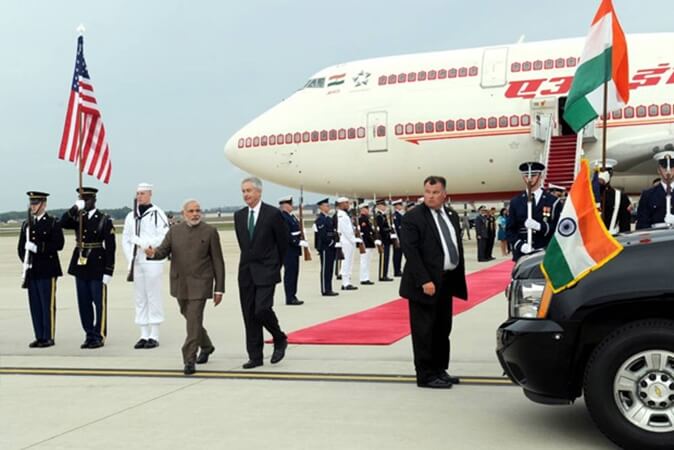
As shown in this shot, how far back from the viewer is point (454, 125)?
2589 centimetres

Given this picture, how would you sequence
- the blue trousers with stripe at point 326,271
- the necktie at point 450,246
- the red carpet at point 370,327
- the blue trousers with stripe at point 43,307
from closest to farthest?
1. the necktie at point 450,246
2. the red carpet at point 370,327
3. the blue trousers with stripe at point 43,307
4. the blue trousers with stripe at point 326,271

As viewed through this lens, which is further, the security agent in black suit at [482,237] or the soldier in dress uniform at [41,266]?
the security agent in black suit at [482,237]

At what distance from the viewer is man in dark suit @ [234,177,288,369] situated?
7559mm

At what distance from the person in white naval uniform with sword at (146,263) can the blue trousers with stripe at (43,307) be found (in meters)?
0.97

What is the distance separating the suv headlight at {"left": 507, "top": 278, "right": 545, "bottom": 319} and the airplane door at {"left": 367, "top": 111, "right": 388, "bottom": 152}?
71.0 feet

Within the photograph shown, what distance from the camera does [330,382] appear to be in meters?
6.76

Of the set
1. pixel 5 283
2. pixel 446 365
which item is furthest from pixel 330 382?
pixel 5 283

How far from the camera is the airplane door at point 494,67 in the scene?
1007 inches

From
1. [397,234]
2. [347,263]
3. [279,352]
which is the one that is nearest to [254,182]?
[279,352]

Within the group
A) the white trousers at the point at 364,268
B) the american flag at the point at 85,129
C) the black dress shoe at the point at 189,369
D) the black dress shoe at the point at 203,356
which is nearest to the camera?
the black dress shoe at the point at 189,369

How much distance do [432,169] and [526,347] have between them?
21.8 metres

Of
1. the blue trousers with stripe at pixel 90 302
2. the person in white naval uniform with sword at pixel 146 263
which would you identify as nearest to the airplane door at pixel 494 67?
the person in white naval uniform with sword at pixel 146 263

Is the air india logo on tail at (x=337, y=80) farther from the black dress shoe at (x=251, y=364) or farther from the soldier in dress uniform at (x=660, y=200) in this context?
the black dress shoe at (x=251, y=364)

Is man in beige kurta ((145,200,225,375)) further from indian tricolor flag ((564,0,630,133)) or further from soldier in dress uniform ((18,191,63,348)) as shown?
indian tricolor flag ((564,0,630,133))
